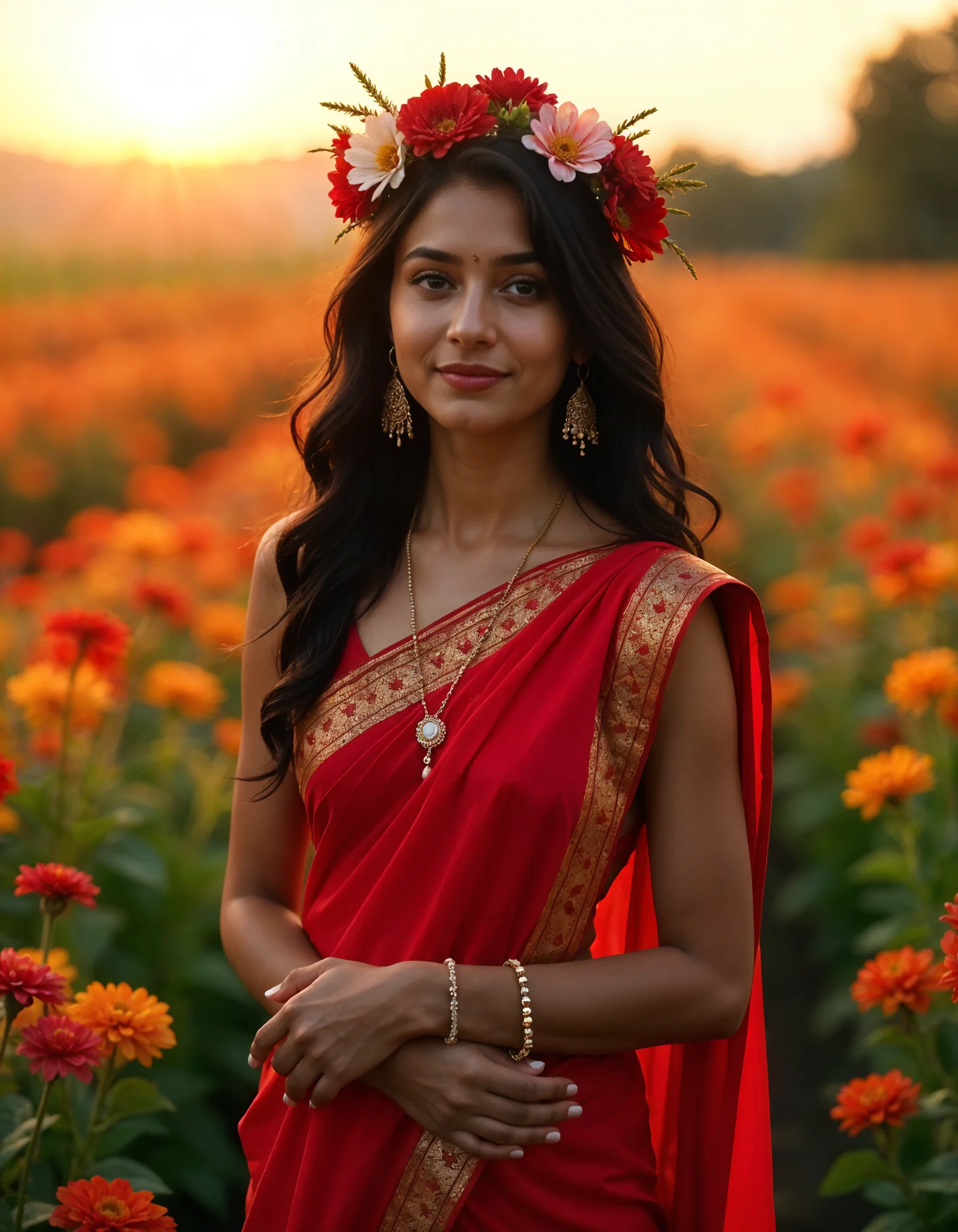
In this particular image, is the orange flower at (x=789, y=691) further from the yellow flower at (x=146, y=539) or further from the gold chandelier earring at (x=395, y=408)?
the gold chandelier earring at (x=395, y=408)

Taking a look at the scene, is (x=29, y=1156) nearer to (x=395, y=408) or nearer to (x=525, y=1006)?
(x=525, y=1006)

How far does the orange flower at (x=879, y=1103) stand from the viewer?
178 centimetres

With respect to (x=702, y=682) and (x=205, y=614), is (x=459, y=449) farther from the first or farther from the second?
(x=205, y=614)

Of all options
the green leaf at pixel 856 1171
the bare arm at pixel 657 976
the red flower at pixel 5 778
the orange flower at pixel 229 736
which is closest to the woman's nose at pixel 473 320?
the bare arm at pixel 657 976

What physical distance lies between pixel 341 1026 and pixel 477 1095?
0.18 m

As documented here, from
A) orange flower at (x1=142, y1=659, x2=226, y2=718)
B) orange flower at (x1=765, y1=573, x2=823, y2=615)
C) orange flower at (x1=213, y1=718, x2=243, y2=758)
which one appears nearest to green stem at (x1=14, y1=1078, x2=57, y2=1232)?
orange flower at (x1=142, y1=659, x2=226, y2=718)

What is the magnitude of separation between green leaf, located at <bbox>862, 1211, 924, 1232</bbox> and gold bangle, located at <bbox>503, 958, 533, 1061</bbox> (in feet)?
2.42

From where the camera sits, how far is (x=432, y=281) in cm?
162

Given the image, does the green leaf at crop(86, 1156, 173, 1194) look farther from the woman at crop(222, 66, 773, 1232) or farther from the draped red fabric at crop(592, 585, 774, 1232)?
the draped red fabric at crop(592, 585, 774, 1232)

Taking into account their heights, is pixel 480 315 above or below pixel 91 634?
above

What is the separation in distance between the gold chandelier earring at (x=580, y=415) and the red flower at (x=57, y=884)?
871 millimetres

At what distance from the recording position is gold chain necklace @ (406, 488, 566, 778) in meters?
1.58

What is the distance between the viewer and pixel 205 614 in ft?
10.3

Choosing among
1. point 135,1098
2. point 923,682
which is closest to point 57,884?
point 135,1098
